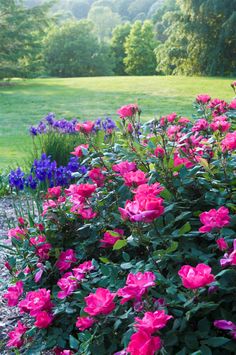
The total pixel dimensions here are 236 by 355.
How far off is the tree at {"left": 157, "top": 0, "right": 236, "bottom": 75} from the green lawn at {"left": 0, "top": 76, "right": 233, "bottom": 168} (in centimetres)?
360

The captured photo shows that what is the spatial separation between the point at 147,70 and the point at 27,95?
81.2ft

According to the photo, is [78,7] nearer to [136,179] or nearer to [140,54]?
[140,54]

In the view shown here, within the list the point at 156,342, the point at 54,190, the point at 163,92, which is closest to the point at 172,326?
the point at 156,342

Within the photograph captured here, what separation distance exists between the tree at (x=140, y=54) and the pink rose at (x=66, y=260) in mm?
39504

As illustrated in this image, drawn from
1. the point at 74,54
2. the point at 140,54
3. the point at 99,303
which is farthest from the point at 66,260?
the point at 140,54

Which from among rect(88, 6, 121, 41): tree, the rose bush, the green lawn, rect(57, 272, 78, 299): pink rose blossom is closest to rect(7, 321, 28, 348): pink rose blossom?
the rose bush

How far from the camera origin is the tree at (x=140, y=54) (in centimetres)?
4053

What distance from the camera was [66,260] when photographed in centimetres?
202

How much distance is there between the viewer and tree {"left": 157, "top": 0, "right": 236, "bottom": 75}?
22375mm

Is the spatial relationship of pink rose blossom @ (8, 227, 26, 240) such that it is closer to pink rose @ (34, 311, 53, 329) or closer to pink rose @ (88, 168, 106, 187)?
pink rose @ (88, 168, 106, 187)

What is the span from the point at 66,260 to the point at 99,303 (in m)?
0.67

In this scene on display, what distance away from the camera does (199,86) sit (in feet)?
59.9

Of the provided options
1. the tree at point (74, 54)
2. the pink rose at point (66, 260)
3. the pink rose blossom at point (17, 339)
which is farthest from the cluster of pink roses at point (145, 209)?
the tree at point (74, 54)

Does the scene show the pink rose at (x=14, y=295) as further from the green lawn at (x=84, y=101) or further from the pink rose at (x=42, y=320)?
the green lawn at (x=84, y=101)
